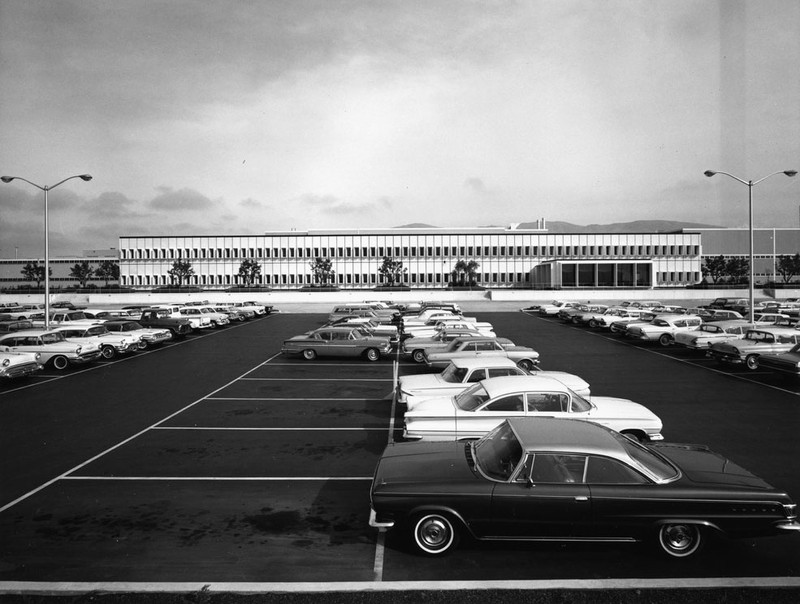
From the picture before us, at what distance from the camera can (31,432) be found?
38.1 ft

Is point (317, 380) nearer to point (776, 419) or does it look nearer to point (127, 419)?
point (127, 419)

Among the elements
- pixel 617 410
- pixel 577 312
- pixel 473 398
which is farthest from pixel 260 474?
pixel 577 312

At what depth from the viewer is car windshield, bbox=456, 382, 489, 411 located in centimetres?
967

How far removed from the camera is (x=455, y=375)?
1244 centimetres

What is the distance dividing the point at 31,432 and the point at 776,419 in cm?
1599

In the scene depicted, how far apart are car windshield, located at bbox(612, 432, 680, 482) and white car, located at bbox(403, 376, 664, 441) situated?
2.45 metres

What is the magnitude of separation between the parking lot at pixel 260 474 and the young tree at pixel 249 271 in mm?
71304

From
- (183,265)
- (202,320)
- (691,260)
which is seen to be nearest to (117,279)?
(183,265)

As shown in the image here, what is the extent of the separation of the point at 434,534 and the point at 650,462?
105 inches

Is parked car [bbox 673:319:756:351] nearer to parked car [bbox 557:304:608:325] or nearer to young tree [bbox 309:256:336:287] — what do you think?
parked car [bbox 557:304:608:325]

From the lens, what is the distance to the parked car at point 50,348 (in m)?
19.4

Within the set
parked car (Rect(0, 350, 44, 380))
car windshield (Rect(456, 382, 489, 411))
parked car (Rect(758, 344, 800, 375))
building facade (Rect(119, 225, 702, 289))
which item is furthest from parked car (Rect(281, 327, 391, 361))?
building facade (Rect(119, 225, 702, 289))

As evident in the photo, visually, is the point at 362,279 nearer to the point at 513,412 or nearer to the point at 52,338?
the point at 52,338

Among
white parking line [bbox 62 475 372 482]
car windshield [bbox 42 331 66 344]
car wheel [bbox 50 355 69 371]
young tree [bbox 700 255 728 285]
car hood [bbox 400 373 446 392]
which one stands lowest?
white parking line [bbox 62 475 372 482]
